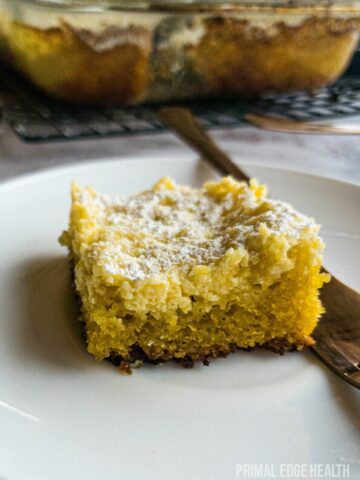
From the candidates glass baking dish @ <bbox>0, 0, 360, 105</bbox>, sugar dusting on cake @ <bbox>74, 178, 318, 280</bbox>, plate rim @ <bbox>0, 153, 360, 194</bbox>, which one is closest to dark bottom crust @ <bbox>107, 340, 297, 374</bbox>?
sugar dusting on cake @ <bbox>74, 178, 318, 280</bbox>

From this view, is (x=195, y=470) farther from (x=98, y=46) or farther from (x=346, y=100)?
(x=346, y=100)

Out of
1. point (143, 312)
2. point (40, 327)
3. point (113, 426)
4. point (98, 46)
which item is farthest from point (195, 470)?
point (98, 46)

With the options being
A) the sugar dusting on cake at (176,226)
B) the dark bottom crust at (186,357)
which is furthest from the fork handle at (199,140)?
the dark bottom crust at (186,357)

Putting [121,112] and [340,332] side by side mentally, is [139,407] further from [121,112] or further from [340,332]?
[121,112]

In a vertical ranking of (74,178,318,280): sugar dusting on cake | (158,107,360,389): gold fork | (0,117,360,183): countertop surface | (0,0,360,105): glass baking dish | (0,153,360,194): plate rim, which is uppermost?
(0,0,360,105): glass baking dish

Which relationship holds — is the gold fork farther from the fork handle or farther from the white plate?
the fork handle
